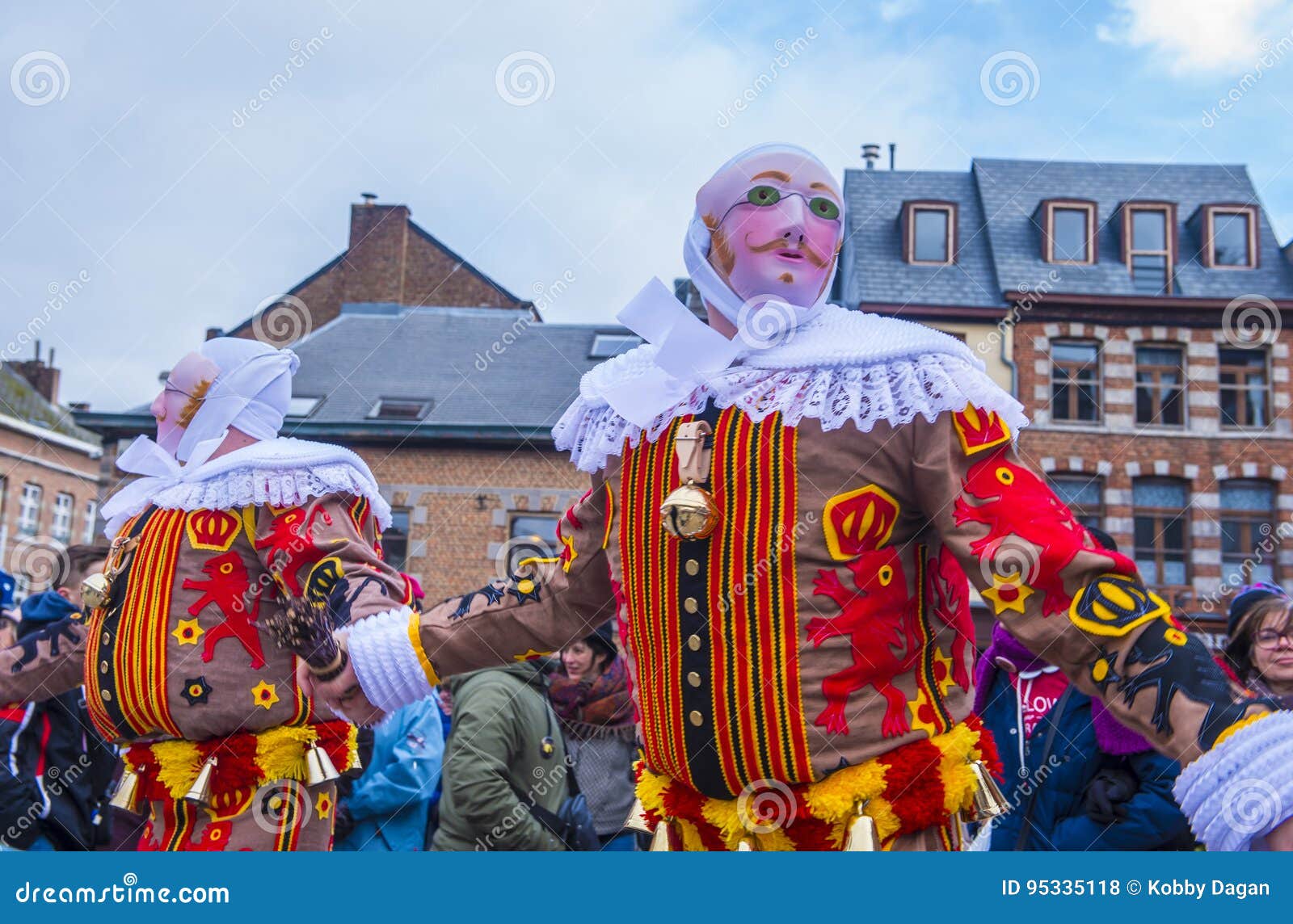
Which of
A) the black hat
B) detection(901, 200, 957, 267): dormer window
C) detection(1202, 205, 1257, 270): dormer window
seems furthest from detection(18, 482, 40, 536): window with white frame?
the black hat

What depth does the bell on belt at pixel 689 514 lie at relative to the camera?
2299 millimetres

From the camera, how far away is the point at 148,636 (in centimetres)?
383

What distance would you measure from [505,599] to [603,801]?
3.69 m

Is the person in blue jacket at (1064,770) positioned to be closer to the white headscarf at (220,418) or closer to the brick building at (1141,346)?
the white headscarf at (220,418)

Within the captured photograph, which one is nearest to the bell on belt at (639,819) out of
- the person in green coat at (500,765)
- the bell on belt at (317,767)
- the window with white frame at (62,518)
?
the bell on belt at (317,767)

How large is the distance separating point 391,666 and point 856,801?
102cm

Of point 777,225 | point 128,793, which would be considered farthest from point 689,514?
point 128,793

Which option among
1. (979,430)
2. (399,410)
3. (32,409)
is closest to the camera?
(979,430)

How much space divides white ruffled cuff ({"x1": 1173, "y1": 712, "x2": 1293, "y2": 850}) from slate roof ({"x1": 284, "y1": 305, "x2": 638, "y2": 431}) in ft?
56.0

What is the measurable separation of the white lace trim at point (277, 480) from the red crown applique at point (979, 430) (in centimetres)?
209

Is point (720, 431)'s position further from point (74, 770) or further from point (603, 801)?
point (74, 770)

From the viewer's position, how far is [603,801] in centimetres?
616

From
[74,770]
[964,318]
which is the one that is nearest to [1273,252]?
[964,318]

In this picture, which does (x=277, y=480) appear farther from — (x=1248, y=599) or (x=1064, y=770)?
(x=1248, y=599)
